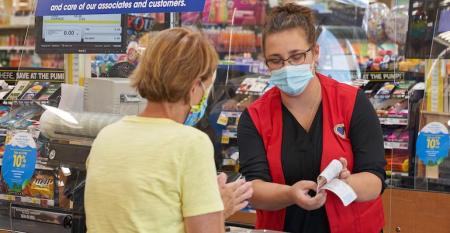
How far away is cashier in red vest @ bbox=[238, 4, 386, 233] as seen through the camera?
2.02m

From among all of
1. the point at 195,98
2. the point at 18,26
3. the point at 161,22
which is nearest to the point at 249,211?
the point at 161,22

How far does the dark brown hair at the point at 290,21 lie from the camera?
2072 mm

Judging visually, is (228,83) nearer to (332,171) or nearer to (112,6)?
(112,6)

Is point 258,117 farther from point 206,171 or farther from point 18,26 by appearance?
point 18,26

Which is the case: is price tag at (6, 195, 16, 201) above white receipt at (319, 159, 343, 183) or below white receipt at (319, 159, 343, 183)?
below

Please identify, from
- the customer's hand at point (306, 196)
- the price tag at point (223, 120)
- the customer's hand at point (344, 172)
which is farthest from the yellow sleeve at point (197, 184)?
the price tag at point (223, 120)

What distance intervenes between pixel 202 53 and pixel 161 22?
64.2 inches

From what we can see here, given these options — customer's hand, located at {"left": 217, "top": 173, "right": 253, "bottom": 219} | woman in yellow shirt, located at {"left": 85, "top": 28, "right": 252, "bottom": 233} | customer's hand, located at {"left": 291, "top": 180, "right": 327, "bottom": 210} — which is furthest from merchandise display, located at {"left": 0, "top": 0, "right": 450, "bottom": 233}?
woman in yellow shirt, located at {"left": 85, "top": 28, "right": 252, "bottom": 233}

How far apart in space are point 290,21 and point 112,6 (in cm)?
130

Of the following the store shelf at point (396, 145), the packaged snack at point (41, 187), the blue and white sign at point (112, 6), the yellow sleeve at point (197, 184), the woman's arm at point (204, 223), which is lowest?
the packaged snack at point (41, 187)

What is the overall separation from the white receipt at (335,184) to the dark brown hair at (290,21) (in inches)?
18.1

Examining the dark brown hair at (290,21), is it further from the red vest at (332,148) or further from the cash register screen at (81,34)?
the cash register screen at (81,34)

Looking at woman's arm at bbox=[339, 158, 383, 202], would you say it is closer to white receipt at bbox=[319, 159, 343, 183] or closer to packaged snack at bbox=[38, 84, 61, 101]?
white receipt at bbox=[319, 159, 343, 183]

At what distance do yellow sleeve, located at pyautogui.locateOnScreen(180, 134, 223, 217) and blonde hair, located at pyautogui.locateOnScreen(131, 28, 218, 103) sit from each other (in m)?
0.13
